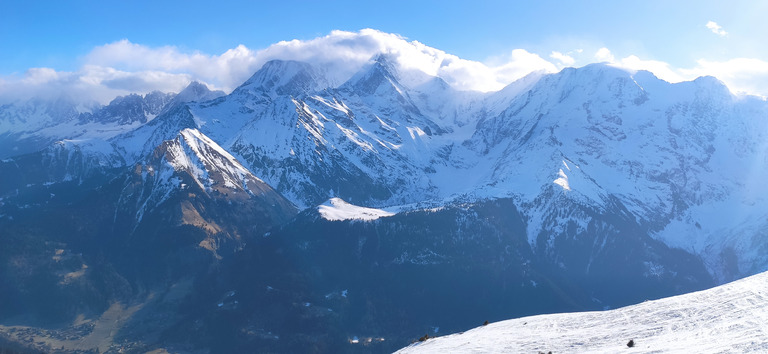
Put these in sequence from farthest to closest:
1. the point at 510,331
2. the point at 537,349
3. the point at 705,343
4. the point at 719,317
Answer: the point at 510,331, the point at 537,349, the point at 719,317, the point at 705,343

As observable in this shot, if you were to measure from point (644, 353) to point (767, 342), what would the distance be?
9.60 m

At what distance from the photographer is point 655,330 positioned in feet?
207

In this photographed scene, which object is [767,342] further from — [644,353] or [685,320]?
[685,320]

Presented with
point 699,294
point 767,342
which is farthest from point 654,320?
point 767,342

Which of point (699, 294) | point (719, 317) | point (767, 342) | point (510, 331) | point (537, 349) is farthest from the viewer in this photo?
point (510, 331)

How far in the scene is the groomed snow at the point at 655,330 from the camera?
54.0 m

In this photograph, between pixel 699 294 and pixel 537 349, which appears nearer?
pixel 537 349

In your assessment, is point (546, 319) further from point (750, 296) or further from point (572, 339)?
point (750, 296)

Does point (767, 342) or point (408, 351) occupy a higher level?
point (767, 342)

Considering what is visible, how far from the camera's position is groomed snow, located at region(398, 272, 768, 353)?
5397cm

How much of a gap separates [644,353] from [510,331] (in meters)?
23.5

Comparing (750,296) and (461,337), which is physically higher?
(750,296)

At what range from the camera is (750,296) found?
206ft

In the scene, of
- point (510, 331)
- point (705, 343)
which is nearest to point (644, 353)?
point (705, 343)
